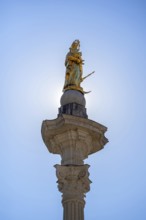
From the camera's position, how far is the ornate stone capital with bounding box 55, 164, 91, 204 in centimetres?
1532

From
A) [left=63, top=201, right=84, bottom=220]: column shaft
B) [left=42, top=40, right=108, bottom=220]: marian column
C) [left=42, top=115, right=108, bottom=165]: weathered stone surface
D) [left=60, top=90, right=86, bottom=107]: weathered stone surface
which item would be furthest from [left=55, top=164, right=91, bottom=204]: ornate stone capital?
[left=60, top=90, right=86, bottom=107]: weathered stone surface

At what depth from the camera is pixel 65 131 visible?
55.8 feet

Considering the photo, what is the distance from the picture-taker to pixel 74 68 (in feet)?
64.4

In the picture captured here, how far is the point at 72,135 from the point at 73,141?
0.81 feet

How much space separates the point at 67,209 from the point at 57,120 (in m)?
3.78

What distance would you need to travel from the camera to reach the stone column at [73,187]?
49.1 feet

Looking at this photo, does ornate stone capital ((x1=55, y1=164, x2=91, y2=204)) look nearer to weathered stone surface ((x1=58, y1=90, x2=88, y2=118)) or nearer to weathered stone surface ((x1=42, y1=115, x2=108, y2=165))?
weathered stone surface ((x1=42, y1=115, x2=108, y2=165))

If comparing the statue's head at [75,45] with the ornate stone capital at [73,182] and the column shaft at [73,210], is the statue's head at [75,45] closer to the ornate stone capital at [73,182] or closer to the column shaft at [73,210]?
the ornate stone capital at [73,182]

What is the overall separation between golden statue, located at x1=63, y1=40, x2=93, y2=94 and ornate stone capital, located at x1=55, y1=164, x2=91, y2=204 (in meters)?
4.30

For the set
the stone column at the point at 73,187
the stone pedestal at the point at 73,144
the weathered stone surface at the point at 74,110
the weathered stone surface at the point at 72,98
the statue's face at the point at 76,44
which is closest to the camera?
the stone column at the point at 73,187

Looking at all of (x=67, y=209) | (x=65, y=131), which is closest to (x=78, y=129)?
(x=65, y=131)

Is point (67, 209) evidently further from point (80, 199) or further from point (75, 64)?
point (75, 64)

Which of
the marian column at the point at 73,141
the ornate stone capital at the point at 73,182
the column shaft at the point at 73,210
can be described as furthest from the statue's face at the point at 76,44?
the column shaft at the point at 73,210

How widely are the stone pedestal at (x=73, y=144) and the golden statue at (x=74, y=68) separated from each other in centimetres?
51
